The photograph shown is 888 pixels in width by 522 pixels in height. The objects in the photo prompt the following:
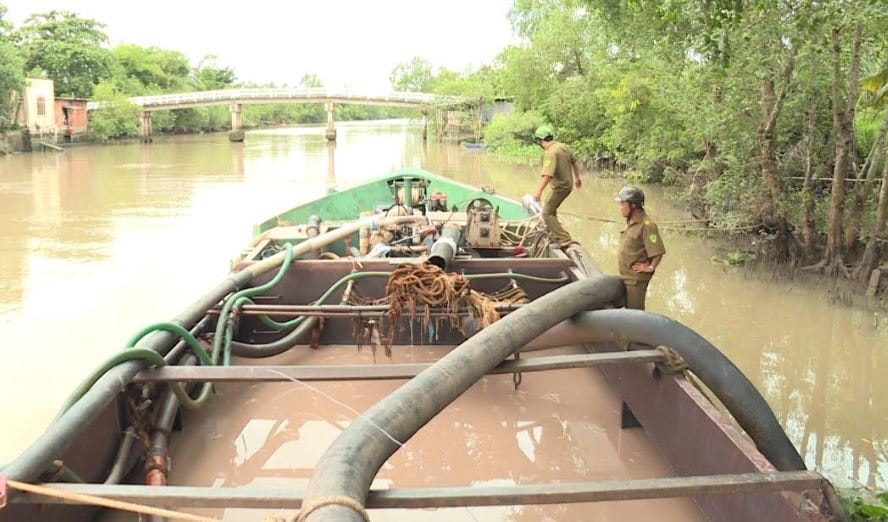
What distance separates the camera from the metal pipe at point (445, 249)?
5.11 metres

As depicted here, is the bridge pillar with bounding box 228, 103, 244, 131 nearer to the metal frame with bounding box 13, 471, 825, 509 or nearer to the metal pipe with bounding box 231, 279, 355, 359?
the metal pipe with bounding box 231, 279, 355, 359

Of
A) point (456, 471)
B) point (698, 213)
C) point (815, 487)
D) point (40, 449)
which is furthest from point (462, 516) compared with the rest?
point (698, 213)

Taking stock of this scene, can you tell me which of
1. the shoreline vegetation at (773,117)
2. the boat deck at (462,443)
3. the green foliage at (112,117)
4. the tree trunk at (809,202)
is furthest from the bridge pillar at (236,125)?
the boat deck at (462,443)

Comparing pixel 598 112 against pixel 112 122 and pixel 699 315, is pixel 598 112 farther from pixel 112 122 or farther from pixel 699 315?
pixel 112 122

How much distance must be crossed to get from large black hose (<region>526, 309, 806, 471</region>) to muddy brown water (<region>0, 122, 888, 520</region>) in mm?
624

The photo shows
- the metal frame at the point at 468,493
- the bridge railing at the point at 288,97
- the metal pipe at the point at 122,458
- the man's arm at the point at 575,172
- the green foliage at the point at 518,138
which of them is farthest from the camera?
the bridge railing at the point at 288,97

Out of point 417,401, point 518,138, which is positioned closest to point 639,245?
point 417,401

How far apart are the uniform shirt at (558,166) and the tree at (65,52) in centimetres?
4270

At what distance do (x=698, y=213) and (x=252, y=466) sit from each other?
10.3 meters

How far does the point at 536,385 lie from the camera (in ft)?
15.0

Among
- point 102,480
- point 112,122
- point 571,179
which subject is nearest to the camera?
point 102,480

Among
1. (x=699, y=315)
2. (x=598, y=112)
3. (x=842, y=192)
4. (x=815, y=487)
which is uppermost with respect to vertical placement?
(x=598, y=112)

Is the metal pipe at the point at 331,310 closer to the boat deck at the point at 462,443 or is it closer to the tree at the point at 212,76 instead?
the boat deck at the point at 462,443

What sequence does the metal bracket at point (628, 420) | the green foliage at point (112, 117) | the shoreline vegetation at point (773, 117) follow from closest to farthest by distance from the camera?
the metal bracket at point (628, 420)
the shoreline vegetation at point (773, 117)
the green foliage at point (112, 117)
